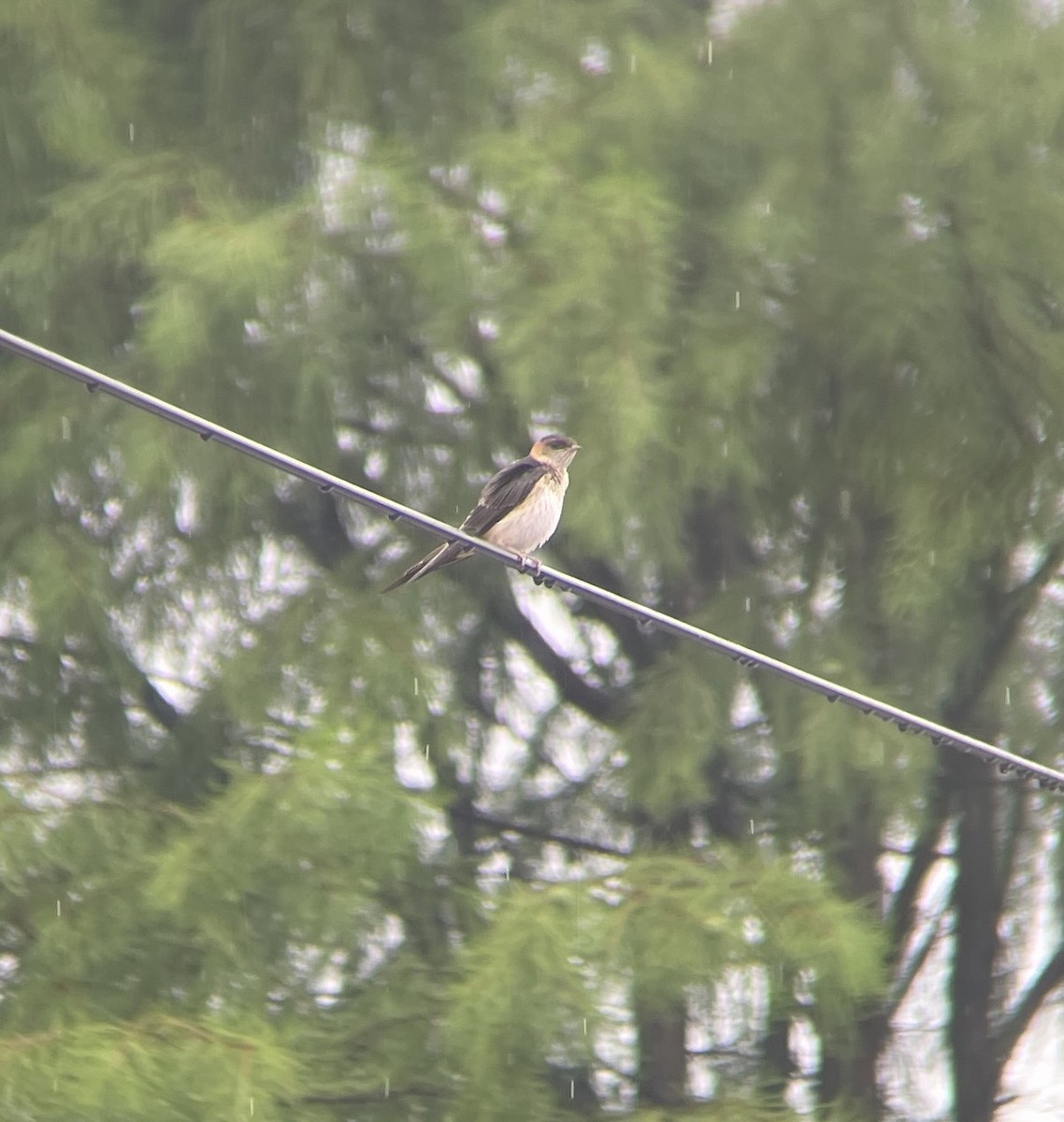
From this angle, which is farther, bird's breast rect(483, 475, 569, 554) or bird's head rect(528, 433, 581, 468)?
bird's head rect(528, 433, 581, 468)

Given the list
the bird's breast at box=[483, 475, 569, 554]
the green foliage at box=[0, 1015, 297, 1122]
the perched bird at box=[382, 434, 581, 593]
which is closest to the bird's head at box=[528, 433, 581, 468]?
the perched bird at box=[382, 434, 581, 593]

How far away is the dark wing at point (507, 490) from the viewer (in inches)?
251

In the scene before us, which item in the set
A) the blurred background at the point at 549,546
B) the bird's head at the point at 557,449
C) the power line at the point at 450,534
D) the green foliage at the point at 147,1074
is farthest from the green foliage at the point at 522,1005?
the power line at the point at 450,534

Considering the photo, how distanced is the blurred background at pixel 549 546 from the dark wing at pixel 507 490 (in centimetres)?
21

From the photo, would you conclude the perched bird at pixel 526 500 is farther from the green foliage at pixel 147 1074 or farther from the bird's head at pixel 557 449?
the green foliage at pixel 147 1074

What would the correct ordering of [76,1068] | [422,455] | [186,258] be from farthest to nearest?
[422,455]
[186,258]
[76,1068]

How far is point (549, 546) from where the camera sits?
750cm

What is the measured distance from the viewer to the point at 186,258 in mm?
6480

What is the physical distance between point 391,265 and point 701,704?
6.25 ft

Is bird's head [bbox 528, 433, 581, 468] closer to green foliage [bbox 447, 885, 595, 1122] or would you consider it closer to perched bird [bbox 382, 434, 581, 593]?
perched bird [bbox 382, 434, 581, 593]

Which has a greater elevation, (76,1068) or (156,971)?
(156,971)

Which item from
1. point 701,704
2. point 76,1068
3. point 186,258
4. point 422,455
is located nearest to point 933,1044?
point 701,704

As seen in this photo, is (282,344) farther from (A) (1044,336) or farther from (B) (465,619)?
(A) (1044,336)

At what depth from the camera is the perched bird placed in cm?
636
